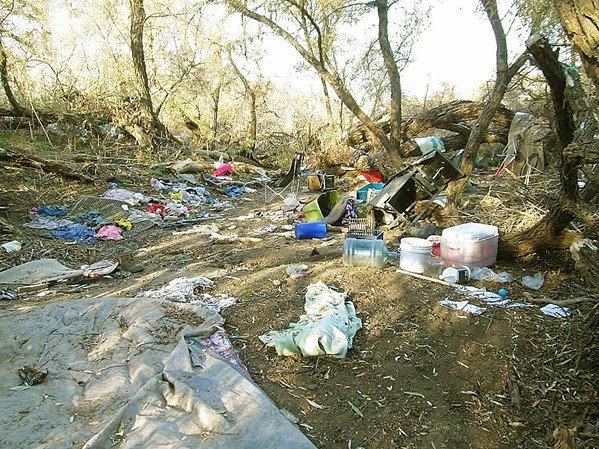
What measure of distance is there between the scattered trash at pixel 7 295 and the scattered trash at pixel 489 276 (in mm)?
4210

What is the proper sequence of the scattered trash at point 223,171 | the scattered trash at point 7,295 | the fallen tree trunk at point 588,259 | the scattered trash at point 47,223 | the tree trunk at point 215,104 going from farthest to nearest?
1. the tree trunk at point 215,104
2. the scattered trash at point 223,171
3. the scattered trash at point 47,223
4. the scattered trash at point 7,295
5. the fallen tree trunk at point 588,259

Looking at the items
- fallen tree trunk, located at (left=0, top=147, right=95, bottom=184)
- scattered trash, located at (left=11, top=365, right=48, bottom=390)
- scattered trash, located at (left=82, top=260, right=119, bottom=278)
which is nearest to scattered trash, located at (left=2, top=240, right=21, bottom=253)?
scattered trash, located at (left=82, top=260, right=119, bottom=278)

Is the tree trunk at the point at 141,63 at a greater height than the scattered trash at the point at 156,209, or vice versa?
the tree trunk at the point at 141,63

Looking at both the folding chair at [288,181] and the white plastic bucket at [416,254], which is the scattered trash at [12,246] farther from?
the folding chair at [288,181]

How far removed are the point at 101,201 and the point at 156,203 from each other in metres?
0.96

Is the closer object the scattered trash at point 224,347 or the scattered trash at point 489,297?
A: the scattered trash at point 224,347

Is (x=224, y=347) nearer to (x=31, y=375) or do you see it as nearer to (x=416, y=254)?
(x=31, y=375)

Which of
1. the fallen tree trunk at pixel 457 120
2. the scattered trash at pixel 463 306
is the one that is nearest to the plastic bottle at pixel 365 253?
the scattered trash at pixel 463 306

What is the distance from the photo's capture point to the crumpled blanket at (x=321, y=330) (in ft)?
8.42

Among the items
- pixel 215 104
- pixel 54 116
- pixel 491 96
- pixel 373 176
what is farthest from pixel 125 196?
pixel 215 104

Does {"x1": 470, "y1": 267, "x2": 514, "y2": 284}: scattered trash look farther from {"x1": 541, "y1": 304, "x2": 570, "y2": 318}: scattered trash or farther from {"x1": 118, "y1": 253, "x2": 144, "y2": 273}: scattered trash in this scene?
{"x1": 118, "y1": 253, "x2": 144, "y2": 273}: scattered trash

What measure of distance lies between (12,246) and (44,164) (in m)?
2.86

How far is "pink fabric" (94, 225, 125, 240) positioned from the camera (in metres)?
6.02

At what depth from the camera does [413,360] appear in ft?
8.38
